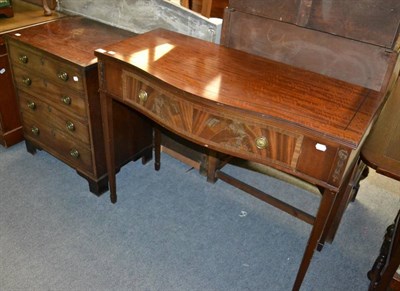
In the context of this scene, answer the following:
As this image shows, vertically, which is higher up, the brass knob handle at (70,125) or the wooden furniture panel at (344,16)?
the wooden furniture panel at (344,16)

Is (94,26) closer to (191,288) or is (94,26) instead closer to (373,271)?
(191,288)

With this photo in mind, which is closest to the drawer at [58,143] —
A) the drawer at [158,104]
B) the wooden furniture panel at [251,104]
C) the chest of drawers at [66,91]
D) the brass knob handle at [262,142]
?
the chest of drawers at [66,91]

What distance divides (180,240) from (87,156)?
70 centimetres

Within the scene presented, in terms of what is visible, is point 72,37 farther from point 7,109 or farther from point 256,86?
point 256,86

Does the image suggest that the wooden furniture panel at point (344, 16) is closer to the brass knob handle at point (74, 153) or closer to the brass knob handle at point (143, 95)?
the brass knob handle at point (143, 95)


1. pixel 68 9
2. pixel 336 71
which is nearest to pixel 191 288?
pixel 336 71

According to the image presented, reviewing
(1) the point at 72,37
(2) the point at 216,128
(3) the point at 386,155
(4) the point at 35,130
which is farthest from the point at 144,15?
(3) the point at 386,155

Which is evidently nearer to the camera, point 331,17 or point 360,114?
point 360,114

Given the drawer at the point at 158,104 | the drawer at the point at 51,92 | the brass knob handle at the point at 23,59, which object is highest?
the drawer at the point at 158,104

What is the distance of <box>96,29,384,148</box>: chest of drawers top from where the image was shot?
123cm

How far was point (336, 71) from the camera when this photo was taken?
1604mm

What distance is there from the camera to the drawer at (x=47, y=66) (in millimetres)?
1853

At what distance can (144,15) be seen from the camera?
2.14 metres

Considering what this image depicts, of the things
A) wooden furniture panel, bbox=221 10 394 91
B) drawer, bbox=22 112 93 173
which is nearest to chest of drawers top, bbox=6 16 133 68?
drawer, bbox=22 112 93 173
